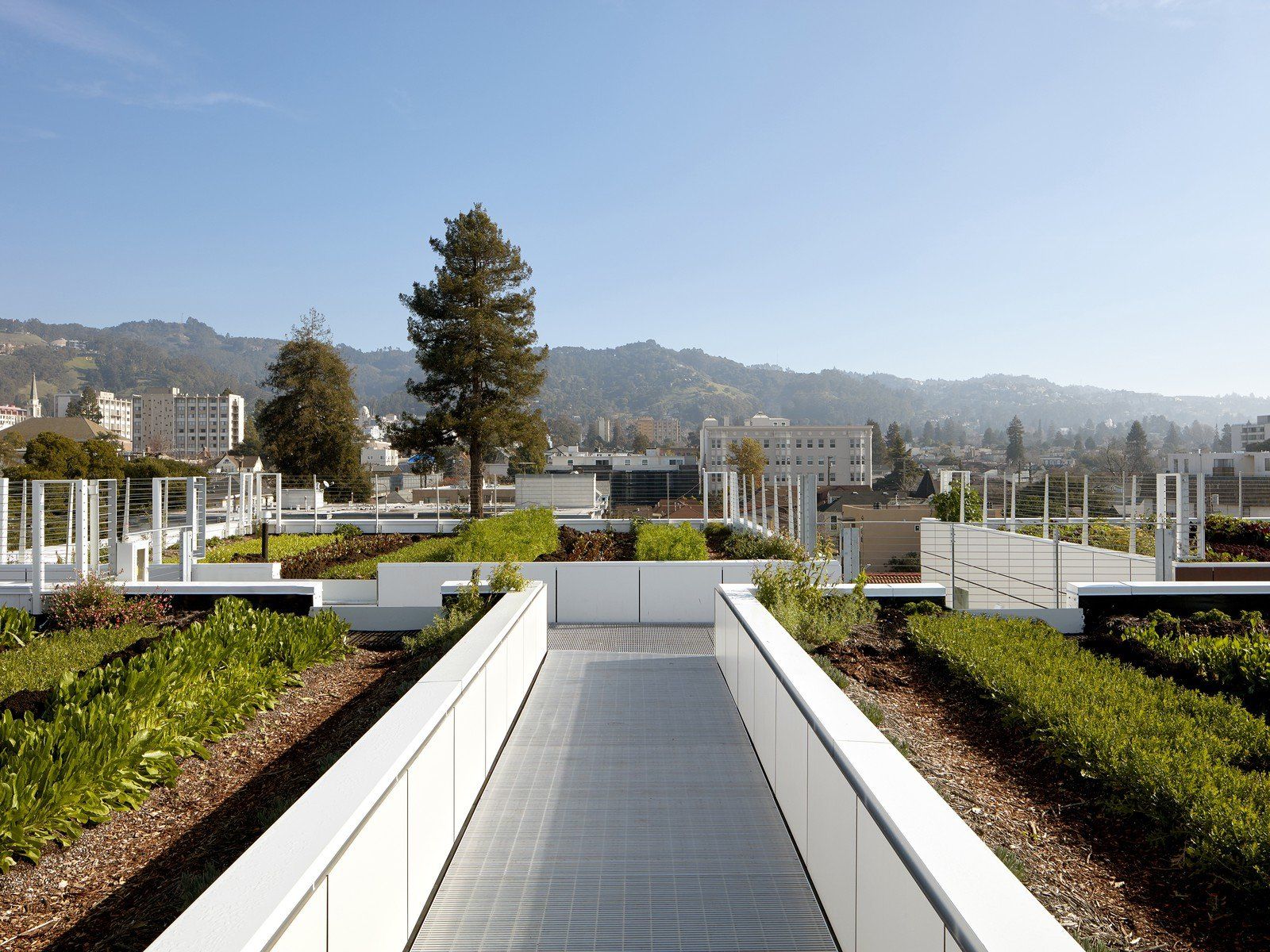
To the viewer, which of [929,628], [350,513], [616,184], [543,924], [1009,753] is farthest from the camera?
[616,184]

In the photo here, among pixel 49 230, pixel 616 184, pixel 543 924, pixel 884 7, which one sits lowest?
pixel 543 924

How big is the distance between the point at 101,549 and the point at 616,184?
66.3 ft

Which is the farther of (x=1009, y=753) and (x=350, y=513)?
(x=350, y=513)

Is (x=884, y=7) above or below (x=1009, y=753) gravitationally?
above

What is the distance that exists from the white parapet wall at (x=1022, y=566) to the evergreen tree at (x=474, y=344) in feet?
48.6

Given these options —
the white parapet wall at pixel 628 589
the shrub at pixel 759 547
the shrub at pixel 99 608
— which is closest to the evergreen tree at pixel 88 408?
the shrub at pixel 99 608

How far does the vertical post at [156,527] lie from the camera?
506 inches

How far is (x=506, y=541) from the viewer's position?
11133 millimetres

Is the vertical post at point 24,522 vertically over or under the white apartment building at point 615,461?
under

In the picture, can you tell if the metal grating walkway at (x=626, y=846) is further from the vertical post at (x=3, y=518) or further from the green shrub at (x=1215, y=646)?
the vertical post at (x=3, y=518)

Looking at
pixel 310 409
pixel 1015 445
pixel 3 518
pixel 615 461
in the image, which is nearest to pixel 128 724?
pixel 3 518

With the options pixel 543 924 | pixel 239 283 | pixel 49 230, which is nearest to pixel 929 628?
pixel 543 924

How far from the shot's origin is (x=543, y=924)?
275 centimetres

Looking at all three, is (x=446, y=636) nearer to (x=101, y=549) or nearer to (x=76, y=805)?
(x=76, y=805)
